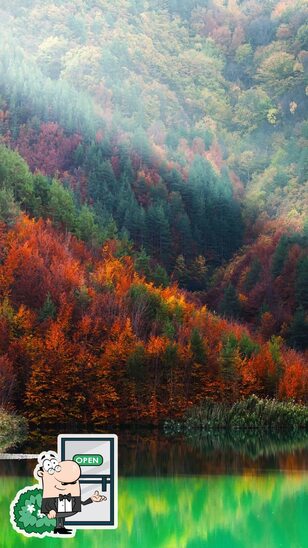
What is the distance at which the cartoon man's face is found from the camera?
52.9 ft

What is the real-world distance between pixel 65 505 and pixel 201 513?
10.6m

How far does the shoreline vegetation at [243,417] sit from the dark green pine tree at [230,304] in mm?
52960

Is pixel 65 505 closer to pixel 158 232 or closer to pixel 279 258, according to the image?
pixel 279 258

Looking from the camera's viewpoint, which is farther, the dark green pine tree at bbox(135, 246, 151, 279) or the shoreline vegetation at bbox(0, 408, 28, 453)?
the dark green pine tree at bbox(135, 246, 151, 279)

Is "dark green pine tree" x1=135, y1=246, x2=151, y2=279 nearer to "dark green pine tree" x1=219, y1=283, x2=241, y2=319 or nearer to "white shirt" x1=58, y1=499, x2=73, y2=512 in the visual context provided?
"dark green pine tree" x1=219, y1=283, x2=241, y2=319

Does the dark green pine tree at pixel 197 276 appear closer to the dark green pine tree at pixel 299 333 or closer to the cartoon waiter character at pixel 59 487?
the dark green pine tree at pixel 299 333

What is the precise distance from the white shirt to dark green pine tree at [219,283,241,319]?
9859 cm

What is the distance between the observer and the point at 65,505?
16594 mm

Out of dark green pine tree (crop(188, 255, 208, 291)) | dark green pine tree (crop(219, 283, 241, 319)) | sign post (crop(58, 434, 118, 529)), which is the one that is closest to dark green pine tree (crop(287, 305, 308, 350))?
dark green pine tree (crop(219, 283, 241, 319))

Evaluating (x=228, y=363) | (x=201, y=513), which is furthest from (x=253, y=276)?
(x=201, y=513)

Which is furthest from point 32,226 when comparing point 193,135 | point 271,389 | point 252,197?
point 193,135

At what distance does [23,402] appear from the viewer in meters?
57.7

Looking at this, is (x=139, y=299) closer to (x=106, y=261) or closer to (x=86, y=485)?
(x=106, y=261)

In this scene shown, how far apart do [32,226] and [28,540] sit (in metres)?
59.3
